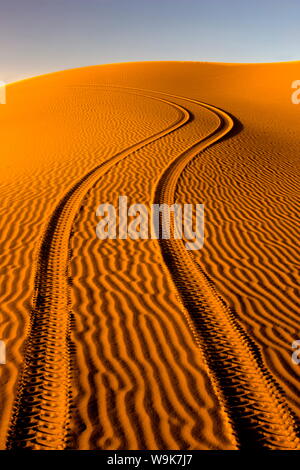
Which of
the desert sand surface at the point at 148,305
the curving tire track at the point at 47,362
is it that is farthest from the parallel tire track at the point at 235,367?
the curving tire track at the point at 47,362

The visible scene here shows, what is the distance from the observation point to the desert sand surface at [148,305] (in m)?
4.21

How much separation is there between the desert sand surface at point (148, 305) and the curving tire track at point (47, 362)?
18 mm

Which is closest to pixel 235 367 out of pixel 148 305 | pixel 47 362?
pixel 148 305

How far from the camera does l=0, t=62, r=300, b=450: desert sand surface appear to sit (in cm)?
421

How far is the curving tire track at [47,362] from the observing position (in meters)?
4.05

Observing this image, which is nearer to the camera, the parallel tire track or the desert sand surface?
the parallel tire track

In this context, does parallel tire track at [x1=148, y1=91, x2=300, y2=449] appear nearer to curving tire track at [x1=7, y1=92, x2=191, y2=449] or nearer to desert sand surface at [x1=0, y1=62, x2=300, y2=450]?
desert sand surface at [x1=0, y1=62, x2=300, y2=450]

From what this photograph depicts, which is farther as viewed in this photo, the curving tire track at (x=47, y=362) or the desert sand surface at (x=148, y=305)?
the desert sand surface at (x=148, y=305)

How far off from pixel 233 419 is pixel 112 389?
56.8 inches

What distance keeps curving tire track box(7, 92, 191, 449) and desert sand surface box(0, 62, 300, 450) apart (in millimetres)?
18

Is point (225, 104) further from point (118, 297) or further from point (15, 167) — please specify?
point (118, 297)

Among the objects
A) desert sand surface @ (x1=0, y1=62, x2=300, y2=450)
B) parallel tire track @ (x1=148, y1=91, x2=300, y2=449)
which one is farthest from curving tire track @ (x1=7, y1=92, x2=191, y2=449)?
parallel tire track @ (x1=148, y1=91, x2=300, y2=449)

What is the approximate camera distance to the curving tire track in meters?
4.05

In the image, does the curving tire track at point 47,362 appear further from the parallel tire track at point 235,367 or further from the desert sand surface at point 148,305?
the parallel tire track at point 235,367
